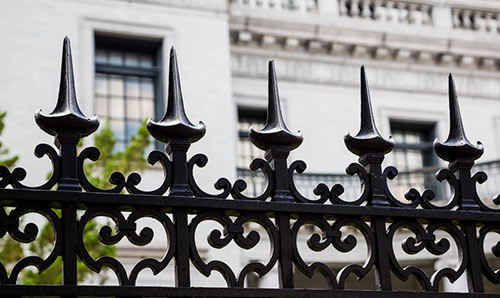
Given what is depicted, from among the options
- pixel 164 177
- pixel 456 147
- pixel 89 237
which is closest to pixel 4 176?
pixel 164 177

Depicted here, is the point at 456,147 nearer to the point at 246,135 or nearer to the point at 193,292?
the point at 193,292

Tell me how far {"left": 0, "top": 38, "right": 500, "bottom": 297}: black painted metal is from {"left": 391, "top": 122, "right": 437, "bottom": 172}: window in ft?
53.3

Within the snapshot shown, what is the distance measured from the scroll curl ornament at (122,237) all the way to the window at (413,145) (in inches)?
661

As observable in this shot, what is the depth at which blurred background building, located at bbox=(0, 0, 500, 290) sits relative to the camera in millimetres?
16297

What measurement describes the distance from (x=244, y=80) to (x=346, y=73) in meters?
2.43

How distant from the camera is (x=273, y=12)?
740 inches

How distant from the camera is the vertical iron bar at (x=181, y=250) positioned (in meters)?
2.93

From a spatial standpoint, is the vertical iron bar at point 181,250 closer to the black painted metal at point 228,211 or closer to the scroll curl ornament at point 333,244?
the black painted metal at point 228,211

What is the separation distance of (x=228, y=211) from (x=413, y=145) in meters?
17.1

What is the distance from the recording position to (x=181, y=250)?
296cm

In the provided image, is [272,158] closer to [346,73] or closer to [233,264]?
[233,264]

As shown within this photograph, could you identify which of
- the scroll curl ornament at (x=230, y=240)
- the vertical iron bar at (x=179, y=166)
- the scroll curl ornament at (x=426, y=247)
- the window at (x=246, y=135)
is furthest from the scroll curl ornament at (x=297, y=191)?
the window at (x=246, y=135)

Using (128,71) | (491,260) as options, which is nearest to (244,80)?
(128,71)

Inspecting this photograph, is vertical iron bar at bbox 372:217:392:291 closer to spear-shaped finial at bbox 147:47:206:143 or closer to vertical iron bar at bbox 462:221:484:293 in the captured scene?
vertical iron bar at bbox 462:221:484:293
